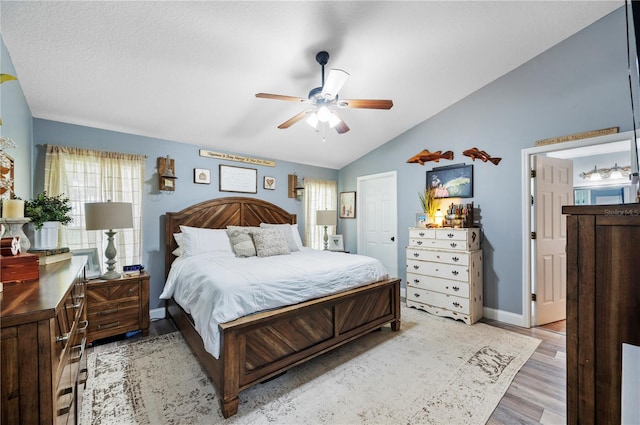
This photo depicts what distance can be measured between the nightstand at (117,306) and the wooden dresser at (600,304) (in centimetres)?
341

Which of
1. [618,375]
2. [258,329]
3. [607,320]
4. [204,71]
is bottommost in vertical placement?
[258,329]

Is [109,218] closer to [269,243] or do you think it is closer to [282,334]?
[269,243]

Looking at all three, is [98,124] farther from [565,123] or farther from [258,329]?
[565,123]

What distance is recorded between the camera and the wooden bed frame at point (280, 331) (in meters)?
1.81

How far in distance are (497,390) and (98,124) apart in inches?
184

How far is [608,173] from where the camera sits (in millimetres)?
4445

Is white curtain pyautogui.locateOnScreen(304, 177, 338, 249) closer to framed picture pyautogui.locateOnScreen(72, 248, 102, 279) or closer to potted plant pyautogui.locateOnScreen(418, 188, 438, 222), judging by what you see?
potted plant pyautogui.locateOnScreen(418, 188, 438, 222)

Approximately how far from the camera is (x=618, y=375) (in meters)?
0.87

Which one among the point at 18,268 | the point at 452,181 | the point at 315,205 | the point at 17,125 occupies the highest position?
the point at 17,125

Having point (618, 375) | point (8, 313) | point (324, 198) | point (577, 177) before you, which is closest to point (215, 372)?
point (8, 313)

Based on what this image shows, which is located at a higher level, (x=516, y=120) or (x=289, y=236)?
(x=516, y=120)

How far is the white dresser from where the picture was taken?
129 inches

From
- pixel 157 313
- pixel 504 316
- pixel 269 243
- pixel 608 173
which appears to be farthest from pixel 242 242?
pixel 608 173

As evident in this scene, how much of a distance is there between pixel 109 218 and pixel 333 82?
2.52m
